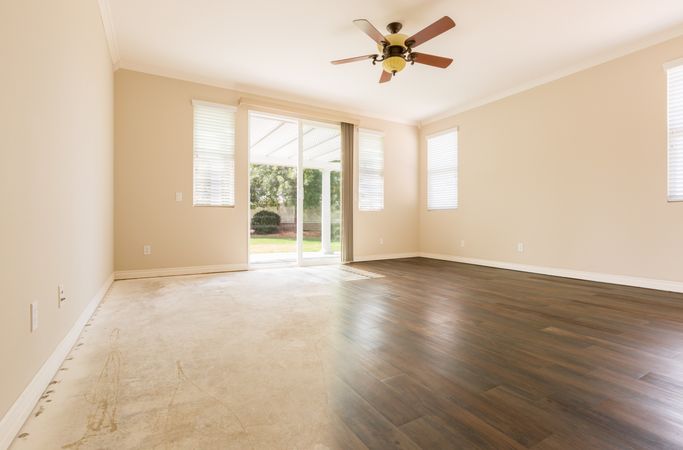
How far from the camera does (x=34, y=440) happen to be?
1.14 metres

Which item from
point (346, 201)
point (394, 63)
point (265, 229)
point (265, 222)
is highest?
point (394, 63)

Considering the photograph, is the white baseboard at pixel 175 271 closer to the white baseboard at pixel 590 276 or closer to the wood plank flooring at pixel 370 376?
the wood plank flooring at pixel 370 376

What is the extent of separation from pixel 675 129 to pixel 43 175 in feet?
18.5

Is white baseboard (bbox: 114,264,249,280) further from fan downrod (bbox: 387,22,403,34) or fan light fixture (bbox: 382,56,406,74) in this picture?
fan downrod (bbox: 387,22,403,34)

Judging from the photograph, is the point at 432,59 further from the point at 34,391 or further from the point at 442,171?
the point at 34,391

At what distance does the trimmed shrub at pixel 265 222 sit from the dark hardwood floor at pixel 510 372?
149 inches

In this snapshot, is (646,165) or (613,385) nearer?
(613,385)

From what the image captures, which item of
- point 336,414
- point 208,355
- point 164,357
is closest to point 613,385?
point 336,414

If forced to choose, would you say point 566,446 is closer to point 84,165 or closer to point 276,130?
point 84,165

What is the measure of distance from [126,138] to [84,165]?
2.14 m

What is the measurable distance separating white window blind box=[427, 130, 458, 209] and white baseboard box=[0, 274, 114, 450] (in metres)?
5.86

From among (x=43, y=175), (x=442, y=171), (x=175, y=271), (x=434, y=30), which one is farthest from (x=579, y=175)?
(x=175, y=271)

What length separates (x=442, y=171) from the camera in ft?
21.4

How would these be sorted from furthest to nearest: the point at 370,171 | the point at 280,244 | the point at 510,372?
the point at 280,244 → the point at 370,171 → the point at 510,372
